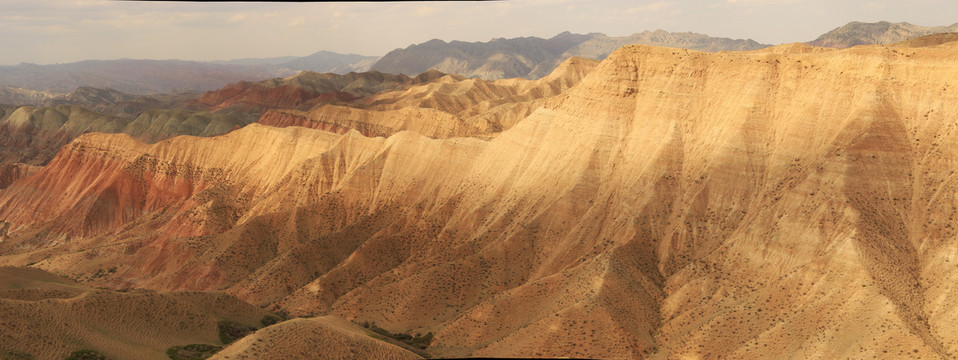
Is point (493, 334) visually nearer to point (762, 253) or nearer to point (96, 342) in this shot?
point (762, 253)

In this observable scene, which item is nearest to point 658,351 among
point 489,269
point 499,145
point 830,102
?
point 489,269

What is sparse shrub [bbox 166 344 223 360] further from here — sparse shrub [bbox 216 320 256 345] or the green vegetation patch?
the green vegetation patch

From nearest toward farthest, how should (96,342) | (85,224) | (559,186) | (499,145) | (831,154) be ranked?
(96,342)
(831,154)
(559,186)
(499,145)
(85,224)

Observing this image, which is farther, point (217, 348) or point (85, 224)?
point (85, 224)

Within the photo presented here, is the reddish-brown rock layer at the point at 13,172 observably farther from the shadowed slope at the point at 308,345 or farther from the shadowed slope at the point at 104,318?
the shadowed slope at the point at 308,345

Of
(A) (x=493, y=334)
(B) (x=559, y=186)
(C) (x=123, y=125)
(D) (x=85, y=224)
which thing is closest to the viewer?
(A) (x=493, y=334)

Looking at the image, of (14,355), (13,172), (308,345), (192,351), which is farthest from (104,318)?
(13,172)
